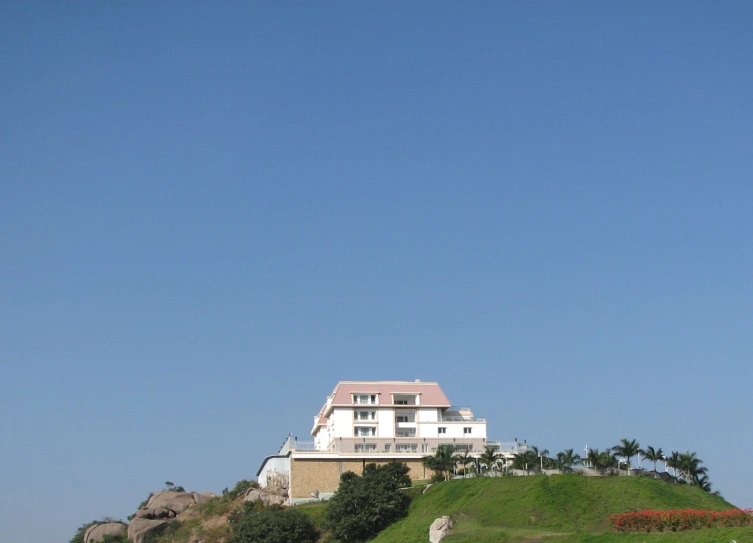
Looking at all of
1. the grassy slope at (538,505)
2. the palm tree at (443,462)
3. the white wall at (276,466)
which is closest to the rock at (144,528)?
the white wall at (276,466)

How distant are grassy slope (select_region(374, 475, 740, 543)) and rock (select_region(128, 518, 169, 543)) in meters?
34.4

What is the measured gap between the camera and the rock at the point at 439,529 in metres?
65.7

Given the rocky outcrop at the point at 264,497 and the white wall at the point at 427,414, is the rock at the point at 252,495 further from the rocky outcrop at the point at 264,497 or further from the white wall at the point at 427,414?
the white wall at the point at 427,414

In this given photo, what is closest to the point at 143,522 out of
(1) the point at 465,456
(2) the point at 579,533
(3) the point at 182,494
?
(3) the point at 182,494

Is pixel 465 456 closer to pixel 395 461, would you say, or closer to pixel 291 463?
pixel 395 461

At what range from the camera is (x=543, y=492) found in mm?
68312

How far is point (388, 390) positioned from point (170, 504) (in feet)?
87.9

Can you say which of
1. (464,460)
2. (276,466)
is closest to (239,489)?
(276,466)

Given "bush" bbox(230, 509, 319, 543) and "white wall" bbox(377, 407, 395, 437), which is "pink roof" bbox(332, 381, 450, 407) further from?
"bush" bbox(230, 509, 319, 543)

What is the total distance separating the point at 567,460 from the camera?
80812 millimetres

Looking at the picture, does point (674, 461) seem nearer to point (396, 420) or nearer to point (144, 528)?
point (396, 420)

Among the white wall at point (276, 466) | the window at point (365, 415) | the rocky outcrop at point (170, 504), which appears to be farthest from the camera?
the rocky outcrop at point (170, 504)

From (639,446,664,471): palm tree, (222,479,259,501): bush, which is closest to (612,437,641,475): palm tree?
(639,446,664,471): palm tree

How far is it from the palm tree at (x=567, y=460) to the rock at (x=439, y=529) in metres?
16.1
